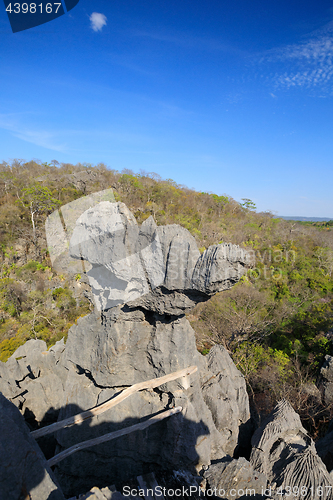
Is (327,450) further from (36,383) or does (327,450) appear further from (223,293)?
(223,293)

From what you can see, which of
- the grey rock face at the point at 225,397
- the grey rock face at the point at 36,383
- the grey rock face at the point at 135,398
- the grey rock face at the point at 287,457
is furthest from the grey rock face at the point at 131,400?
the grey rock face at the point at 36,383

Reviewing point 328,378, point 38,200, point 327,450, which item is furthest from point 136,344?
point 38,200

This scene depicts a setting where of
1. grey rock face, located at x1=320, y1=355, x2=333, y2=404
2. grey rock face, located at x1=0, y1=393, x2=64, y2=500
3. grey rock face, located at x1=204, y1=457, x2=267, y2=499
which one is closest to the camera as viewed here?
grey rock face, located at x1=0, y1=393, x2=64, y2=500

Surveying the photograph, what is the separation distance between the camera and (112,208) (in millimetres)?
4867

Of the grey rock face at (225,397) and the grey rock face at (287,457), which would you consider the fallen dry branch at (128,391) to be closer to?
the grey rock face at (225,397)

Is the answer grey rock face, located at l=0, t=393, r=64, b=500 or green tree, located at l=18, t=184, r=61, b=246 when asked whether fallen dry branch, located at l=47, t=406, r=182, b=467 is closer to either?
grey rock face, located at l=0, t=393, r=64, b=500

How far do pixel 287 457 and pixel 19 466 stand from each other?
4.98m

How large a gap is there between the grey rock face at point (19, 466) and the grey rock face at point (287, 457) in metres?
4.05

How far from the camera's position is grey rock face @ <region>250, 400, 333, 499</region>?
15.0 feet

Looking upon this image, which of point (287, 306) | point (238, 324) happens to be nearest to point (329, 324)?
point (287, 306)

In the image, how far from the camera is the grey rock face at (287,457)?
4.58m

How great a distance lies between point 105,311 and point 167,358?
1.65m

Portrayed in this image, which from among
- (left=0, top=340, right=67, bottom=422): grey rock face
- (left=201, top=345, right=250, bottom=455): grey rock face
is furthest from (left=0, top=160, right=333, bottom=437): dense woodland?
(left=0, top=340, right=67, bottom=422): grey rock face

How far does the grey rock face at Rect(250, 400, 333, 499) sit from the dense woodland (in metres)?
4.65
